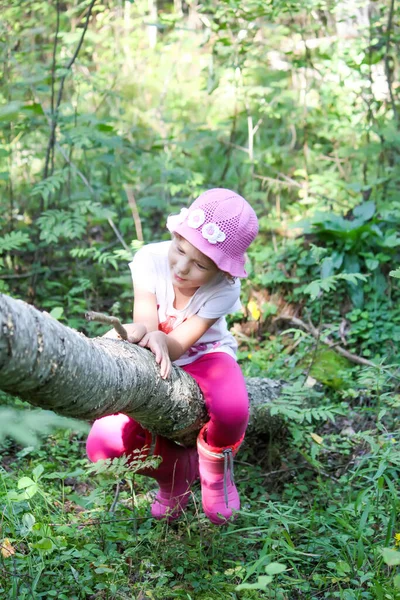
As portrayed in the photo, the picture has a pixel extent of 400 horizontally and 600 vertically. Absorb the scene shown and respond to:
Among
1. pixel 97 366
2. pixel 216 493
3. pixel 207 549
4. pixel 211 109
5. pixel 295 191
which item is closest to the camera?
pixel 97 366

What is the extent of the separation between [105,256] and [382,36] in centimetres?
315

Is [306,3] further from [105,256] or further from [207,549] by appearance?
[207,549]

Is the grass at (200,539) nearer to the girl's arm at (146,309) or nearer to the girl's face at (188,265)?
the girl's arm at (146,309)

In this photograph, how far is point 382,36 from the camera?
220 inches

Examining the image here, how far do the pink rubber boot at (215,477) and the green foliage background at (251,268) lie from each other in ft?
0.33

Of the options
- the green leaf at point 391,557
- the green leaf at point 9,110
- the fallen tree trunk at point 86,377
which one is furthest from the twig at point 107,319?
the green leaf at point 9,110

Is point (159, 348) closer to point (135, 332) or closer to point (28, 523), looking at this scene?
point (135, 332)

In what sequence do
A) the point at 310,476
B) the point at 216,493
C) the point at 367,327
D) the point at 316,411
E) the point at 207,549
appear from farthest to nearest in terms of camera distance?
the point at 367,327, the point at 310,476, the point at 316,411, the point at 216,493, the point at 207,549

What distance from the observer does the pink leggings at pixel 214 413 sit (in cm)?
273

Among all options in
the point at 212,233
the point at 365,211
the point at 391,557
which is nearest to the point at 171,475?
the point at 212,233

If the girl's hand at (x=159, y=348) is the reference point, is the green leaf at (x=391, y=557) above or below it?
below

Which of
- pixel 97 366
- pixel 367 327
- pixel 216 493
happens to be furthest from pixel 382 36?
pixel 97 366

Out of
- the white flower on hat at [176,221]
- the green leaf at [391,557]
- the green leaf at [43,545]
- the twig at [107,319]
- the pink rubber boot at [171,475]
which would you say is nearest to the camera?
the green leaf at [391,557]

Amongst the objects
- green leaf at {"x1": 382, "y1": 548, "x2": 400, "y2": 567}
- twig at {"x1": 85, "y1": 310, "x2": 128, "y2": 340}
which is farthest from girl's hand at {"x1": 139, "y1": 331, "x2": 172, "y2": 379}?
green leaf at {"x1": 382, "y1": 548, "x2": 400, "y2": 567}
